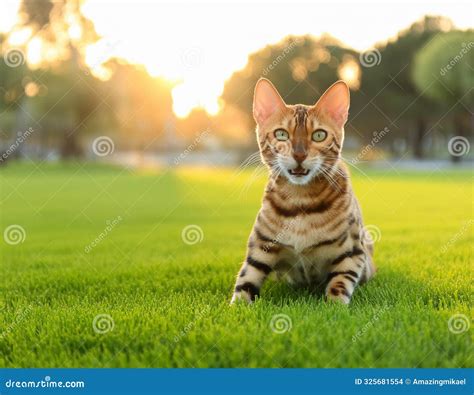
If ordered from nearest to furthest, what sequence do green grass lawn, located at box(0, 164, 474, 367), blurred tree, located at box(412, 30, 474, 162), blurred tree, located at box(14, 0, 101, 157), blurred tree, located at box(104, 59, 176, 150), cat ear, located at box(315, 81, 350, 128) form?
green grass lawn, located at box(0, 164, 474, 367)
cat ear, located at box(315, 81, 350, 128)
blurred tree, located at box(412, 30, 474, 162)
blurred tree, located at box(14, 0, 101, 157)
blurred tree, located at box(104, 59, 176, 150)

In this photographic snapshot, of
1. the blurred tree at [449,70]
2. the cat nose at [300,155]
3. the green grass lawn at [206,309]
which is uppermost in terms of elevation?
the blurred tree at [449,70]

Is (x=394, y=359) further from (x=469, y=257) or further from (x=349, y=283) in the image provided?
(x=469, y=257)

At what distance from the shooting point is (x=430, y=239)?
8.76 meters

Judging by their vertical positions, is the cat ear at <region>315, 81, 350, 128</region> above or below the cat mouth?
above

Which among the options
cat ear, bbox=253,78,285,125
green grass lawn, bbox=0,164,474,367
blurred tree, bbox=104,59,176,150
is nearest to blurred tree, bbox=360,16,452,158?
blurred tree, bbox=104,59,176,150

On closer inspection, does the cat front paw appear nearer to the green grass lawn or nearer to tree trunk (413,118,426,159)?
the green grass lawn

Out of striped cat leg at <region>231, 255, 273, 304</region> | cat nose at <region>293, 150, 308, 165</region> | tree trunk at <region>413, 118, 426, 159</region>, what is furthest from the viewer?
tree trunk at <region>413, 118, 426, 159</region>

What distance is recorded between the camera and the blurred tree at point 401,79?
50.1 meters

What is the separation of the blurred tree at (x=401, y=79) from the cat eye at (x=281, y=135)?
154ft

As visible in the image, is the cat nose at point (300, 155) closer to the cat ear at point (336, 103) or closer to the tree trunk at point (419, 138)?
the cat ear at point (336, 103)

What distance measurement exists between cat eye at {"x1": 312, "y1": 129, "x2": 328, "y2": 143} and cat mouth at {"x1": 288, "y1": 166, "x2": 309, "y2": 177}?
28 cm

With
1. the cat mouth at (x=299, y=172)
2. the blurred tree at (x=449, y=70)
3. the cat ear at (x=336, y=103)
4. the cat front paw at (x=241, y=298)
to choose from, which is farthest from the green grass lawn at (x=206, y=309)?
the blurred tree at (x=449, y=70)

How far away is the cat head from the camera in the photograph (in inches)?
170

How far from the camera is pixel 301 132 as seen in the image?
4352 mm
